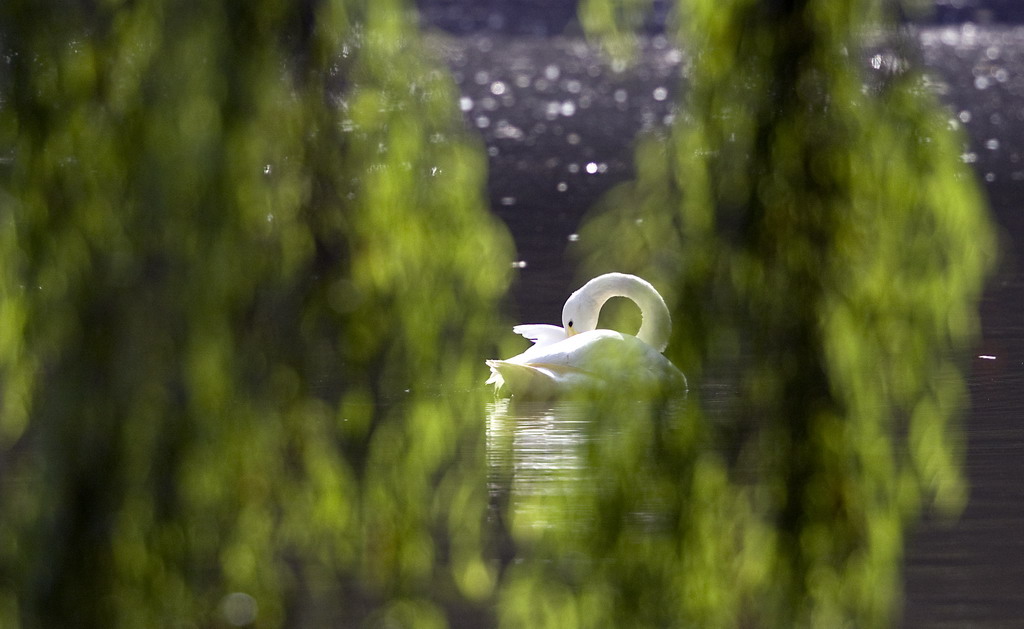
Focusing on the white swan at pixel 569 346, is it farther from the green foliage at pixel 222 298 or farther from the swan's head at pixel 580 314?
the green foliage at pixel 222 298

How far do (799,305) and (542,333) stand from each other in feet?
28.4

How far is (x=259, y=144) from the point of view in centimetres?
309

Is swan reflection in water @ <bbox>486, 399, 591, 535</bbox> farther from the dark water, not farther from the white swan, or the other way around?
the white swan

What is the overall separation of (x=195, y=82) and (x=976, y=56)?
100921mm

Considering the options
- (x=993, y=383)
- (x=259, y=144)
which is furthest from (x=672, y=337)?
(x=993, y=383)

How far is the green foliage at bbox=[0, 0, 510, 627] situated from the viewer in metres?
2.96

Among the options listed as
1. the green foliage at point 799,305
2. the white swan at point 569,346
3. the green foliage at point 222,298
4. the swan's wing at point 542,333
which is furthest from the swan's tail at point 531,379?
the green foliage at point 799,305

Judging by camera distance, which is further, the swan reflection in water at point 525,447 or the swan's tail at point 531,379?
the swan's tail at point 531,379

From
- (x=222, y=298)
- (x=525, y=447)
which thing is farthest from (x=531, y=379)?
(x=222, y=298)

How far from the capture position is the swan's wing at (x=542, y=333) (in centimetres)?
1168

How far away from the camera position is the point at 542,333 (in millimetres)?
11797

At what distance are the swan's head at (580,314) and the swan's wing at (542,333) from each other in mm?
72

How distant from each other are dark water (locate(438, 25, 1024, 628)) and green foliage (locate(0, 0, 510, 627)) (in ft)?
0.99

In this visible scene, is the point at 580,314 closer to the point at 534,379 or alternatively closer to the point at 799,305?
the point at 534,379
